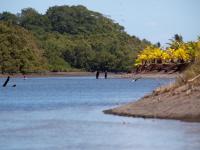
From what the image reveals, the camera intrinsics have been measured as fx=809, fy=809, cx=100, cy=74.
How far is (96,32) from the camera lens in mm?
196125

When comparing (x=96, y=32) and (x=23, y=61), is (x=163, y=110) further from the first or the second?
(x=96, y=32)

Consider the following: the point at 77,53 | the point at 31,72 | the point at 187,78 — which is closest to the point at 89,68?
the point at 77,53

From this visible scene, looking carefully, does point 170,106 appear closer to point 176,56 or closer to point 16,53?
point 176,56

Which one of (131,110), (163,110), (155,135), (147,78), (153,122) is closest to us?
(155,135)

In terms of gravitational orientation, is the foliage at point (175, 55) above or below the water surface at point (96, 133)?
above

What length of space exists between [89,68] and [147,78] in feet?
94.0

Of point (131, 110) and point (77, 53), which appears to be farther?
point (77, 53)

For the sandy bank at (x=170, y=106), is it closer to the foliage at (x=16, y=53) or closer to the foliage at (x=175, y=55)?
the foliage at (x=175, y=55)

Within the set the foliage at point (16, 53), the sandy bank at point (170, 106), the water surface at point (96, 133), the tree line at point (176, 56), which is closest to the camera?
the water surface at point (96, 133)

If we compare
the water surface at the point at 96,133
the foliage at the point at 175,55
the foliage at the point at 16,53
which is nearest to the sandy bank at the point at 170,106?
the water surface at the point at 96,133

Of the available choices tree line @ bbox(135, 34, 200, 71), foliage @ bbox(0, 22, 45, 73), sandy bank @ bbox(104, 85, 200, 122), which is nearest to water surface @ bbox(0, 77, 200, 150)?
sandy bank @ bbox(104, 85, 200, 122)

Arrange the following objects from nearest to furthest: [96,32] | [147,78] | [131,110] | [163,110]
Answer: [163,110]
[131,110]
[147,78]
[96,32]

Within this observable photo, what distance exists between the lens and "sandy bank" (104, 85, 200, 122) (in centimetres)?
3384

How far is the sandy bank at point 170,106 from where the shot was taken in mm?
33844
